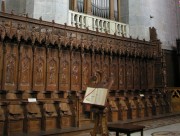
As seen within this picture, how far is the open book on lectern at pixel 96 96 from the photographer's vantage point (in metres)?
4.28

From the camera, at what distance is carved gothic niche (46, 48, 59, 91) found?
923cm

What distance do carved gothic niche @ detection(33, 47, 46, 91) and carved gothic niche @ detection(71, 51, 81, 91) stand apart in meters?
1.28

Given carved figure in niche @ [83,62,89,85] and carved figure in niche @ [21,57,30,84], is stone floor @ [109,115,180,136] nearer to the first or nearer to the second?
carved figure in niche @ [83,62,89,85]

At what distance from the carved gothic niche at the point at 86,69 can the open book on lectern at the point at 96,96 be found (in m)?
5.53

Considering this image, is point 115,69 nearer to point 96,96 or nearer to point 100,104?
point 96,96

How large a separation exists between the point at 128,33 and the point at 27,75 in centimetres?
697

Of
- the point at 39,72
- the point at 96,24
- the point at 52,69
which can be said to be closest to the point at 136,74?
the point at 96,24

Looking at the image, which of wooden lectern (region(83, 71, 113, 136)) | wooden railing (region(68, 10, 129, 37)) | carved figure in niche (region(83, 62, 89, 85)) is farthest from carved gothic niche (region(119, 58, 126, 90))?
wooden lectern (region(83, 71, 113, 136))

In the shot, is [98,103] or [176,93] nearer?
[98,103]

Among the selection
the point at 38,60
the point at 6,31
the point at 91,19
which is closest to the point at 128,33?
the point at 91,19

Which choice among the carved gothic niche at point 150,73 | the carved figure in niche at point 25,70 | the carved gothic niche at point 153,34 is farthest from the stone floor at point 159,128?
the carved gothic niche at point 153,34

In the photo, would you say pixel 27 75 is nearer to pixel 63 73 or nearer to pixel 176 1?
pixel 63 73

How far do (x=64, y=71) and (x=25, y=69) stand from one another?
164 cm

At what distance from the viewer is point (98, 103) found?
430 centimetres
